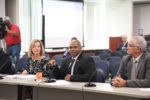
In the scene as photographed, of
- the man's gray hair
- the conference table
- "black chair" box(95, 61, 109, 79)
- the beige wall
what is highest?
the beige wall

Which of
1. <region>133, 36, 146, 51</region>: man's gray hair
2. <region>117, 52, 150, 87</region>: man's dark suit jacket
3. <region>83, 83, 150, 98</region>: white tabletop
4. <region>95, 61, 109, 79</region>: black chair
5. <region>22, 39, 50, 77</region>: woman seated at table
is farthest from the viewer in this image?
<region>95, 61, 109, 79</region>: black chair

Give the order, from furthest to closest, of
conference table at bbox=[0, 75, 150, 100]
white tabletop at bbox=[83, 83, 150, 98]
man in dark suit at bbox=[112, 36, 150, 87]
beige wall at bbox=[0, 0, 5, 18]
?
beige wall at bbox=[0, 0, 5, 18] → man in dark suit at bbox=[112, 36, 150, 87] → conference table at bbox=[0, 75, 150, 100] → white tabletop at bbox=[83, 83, 150, 98]

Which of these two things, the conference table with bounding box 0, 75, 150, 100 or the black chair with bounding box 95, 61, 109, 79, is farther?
the black chair with bounding box 95, 61, 109, 79

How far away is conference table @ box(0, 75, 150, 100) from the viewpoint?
2287 millimetres

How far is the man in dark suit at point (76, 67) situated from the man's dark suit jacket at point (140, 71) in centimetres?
43

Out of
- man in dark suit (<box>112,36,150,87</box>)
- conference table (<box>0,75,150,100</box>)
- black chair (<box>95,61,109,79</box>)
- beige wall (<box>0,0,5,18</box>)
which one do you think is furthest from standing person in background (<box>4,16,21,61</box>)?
man in dark suit (<box>112,36,150,87</box>)

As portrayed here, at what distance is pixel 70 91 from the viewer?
8.89ft

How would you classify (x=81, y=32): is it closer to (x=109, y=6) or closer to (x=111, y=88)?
(x=109, y=6)

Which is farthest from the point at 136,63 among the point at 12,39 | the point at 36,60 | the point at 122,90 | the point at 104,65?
the point at 12,39

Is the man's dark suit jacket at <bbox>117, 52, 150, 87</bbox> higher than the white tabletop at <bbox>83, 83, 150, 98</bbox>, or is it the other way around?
the man's dark suit jacket at <bbox>117, 52, 150, 87</bbox>

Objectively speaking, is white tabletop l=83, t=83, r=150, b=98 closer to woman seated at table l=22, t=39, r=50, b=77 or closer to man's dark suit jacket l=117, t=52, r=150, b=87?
man's dark suit jacket l=117, t=52, r=150, b=87

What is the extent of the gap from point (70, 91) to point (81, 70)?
53 centimetres

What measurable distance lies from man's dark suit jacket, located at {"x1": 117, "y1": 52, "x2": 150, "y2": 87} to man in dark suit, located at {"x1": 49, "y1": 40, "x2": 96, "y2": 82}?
429 mm

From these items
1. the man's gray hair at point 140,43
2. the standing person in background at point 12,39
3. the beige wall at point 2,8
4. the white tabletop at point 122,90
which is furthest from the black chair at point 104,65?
the beige wall at point 2,8
